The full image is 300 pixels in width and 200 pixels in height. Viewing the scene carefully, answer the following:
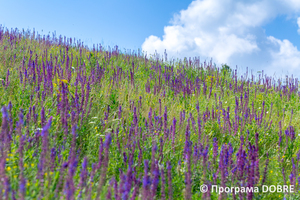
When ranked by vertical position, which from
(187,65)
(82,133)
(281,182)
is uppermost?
(187,65)

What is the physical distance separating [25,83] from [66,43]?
249 inches

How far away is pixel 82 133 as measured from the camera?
2695 millimetres

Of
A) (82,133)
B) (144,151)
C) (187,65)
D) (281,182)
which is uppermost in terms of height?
(187,65)

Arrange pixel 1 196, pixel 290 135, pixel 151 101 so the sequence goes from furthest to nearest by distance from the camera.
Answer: pixel 151 101, pixel 290 135, pixel 1 196

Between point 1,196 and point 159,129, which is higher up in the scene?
point 159,129

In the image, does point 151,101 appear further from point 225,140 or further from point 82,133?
point 82,133

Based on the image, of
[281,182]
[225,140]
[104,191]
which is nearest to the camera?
[104,191]

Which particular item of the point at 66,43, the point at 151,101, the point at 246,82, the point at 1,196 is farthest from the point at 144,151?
the point at 66,43

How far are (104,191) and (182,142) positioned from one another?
1526 mm

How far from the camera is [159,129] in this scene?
3.03 meters

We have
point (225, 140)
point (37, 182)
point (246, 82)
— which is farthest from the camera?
point (246, 82)

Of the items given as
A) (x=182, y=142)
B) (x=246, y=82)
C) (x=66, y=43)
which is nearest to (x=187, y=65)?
(x=246, y=82)

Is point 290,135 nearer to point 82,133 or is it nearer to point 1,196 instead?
point 82,133

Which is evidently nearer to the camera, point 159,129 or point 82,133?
point 82,133
